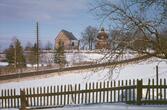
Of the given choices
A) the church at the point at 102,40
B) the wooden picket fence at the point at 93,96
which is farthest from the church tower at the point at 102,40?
the wooden picket fence at the point at 93,96

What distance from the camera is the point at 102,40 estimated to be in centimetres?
1111

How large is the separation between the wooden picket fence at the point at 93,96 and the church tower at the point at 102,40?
3.21 m

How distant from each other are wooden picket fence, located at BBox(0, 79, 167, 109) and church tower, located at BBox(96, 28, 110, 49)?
10.5ft

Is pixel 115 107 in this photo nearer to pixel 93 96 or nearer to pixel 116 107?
pixel 116 107

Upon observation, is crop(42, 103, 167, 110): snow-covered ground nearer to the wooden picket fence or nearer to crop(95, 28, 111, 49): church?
the wooden picket fence

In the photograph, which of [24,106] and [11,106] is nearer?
[24,106]

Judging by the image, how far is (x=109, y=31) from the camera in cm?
1051

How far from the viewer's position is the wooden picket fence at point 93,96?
13.6 m

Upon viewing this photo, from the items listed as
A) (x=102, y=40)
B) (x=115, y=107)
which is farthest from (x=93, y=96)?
(x=102, y=40)

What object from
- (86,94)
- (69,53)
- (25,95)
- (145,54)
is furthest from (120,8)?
(69,53)

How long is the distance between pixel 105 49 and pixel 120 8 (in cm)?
142

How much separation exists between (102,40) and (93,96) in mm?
4219

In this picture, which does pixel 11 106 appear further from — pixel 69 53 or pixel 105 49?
pixel 69 53

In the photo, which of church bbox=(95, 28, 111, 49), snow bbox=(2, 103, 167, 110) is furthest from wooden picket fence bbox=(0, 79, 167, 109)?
church bbox=(95, 28, 111, 49)
